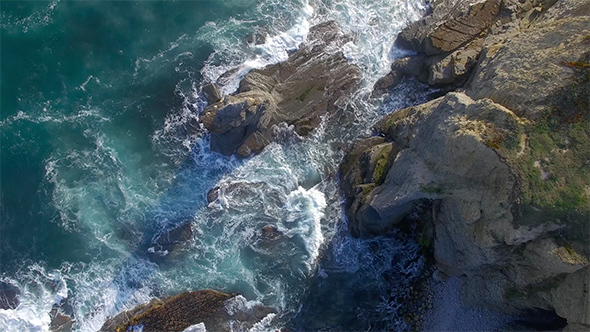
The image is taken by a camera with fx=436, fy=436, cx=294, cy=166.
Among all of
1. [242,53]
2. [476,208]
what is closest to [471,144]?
[476,208]

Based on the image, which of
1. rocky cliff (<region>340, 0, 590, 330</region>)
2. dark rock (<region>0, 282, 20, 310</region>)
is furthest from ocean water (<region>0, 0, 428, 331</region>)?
rocky cliff (<region>340, 0, 590, 330</region>)

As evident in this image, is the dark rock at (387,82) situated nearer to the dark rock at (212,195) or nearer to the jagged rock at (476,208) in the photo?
the jagged rock at (476,208)

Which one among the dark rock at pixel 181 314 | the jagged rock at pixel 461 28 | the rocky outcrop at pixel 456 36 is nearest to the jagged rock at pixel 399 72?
the rocky outcrop at pixel 456 36

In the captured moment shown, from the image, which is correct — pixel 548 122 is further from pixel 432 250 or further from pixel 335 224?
pixel 335 224

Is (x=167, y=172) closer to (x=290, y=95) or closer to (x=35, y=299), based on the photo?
(x=290, y=95)

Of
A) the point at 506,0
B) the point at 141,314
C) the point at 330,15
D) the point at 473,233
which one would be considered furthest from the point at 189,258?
the point at 506,0

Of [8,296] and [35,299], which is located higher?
[8,296]
